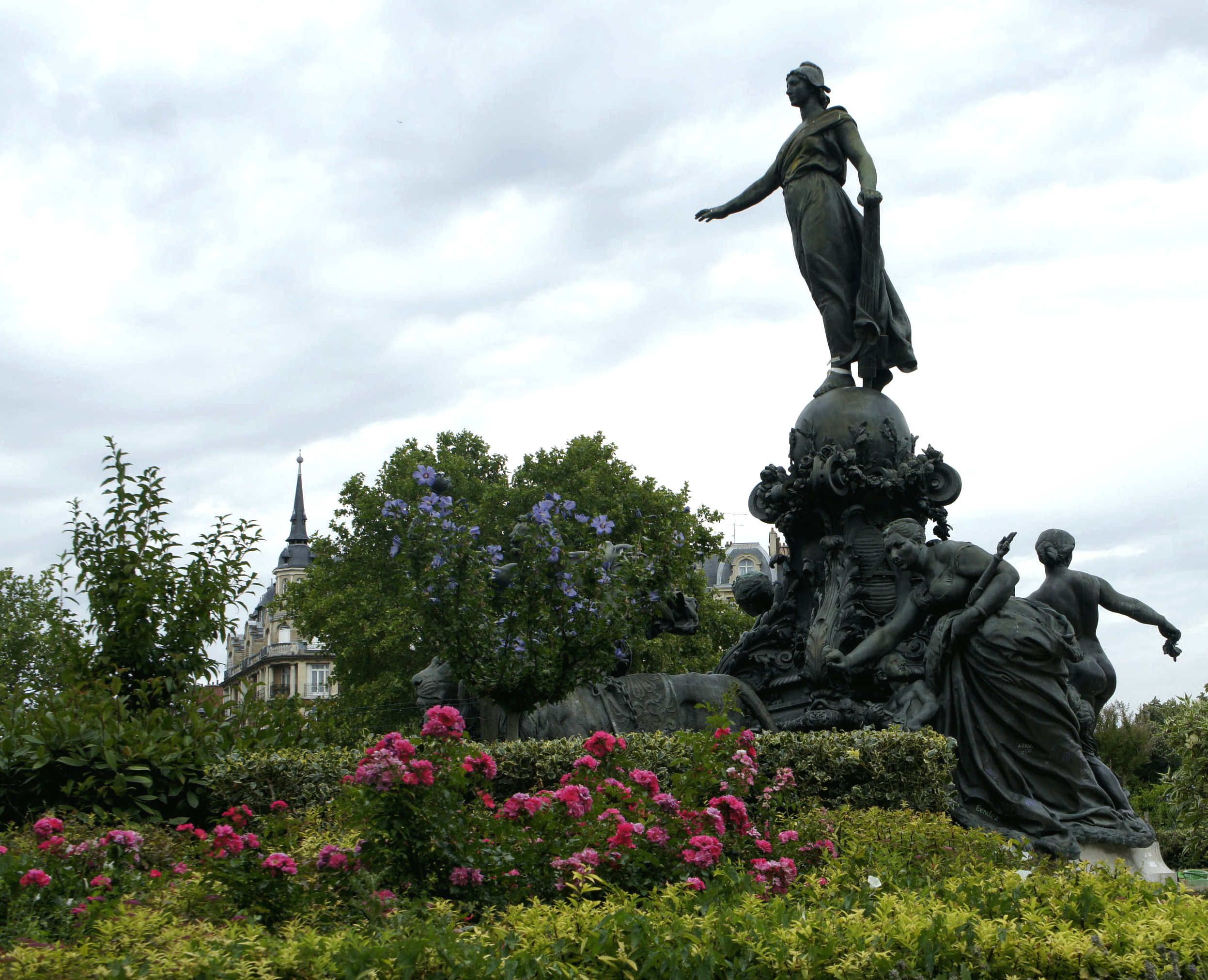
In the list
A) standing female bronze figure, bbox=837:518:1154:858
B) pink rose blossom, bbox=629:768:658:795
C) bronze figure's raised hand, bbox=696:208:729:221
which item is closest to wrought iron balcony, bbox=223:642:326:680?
bronze figure's raised hand, bbox=696:208:729:221

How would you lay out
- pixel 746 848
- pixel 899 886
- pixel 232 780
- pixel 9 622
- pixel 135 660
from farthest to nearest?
pixel 9 622 < pixel 135 660 < pixel 232 780 < pixel 746 848 < pixel 899 886

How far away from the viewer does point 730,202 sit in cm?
1138

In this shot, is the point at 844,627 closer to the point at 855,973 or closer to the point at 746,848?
the point at 746,848

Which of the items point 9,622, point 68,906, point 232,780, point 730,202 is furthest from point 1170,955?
point 9,622

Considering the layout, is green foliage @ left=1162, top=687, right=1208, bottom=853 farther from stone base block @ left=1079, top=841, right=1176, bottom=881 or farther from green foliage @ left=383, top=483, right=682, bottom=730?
green foliage @ left=383, top=483, right=682, bottom=730

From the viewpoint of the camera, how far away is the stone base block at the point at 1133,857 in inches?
307

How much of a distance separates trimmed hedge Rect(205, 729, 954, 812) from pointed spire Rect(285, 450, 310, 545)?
77.5m

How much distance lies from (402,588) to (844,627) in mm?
3276

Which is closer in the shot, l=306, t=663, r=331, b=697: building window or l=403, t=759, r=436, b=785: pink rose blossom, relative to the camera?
l=403, t=759, r=436, b=785: pink rose blossom

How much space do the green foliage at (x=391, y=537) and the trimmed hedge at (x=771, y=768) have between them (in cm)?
1914

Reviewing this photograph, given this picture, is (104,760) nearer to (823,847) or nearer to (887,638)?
(823,847)

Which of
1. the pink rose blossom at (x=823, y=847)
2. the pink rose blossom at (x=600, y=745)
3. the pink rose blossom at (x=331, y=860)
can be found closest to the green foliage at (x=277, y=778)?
the pink rose blossom at (x=600, y=745)

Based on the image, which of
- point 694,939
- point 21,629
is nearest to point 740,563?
point 21,629

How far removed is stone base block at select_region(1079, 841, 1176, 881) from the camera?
7797 millimetres
